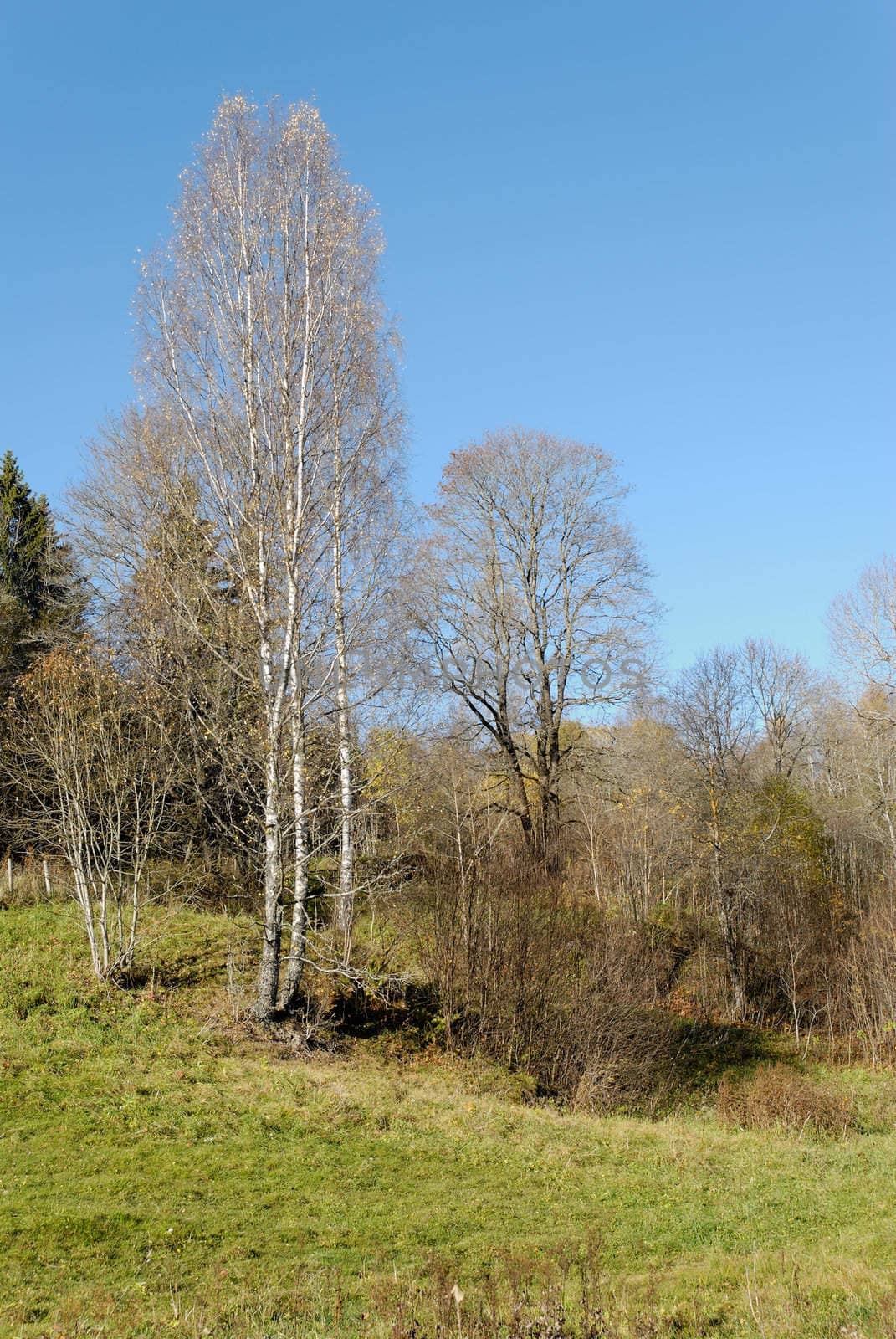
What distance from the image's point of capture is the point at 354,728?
18.3 meters

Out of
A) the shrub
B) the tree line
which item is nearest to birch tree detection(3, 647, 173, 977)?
the tree line

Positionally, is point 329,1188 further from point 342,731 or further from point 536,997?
point 342,731

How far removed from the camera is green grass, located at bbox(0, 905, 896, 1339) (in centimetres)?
654

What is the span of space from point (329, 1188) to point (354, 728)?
9824mm

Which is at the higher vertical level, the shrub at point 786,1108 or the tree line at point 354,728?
the tree line at point 354,728

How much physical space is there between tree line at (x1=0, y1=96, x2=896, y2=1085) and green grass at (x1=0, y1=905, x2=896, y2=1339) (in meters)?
1.76

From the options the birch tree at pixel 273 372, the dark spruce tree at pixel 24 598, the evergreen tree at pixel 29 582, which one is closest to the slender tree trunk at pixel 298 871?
the birch tree at pixel 273 372

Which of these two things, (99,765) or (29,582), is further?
(29,582)

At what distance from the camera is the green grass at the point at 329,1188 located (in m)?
6.54

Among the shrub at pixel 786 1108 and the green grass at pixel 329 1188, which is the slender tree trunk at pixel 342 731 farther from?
the shrub at pixel 786 1108

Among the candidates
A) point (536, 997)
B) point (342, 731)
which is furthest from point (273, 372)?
point (536, 997)

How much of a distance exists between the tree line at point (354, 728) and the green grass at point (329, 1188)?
1762 mm

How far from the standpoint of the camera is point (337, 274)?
1611 centimetres

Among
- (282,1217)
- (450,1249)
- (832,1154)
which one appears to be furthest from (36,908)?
(832,1154)
